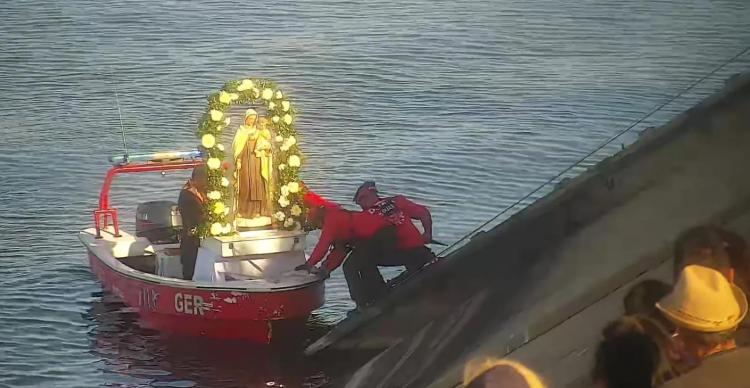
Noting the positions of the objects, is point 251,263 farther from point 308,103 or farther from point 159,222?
point 308,103

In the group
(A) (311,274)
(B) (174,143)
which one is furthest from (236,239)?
(B) (174,143)

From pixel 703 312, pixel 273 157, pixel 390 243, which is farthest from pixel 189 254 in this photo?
pixel 703 312

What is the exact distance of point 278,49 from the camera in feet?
73.1

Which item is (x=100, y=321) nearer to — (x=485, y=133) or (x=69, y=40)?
(x=485, y=133)

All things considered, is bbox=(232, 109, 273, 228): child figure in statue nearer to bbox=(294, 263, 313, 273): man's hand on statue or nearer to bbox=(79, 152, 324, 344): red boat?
bbox=(79, 152, 324, 344): red boat

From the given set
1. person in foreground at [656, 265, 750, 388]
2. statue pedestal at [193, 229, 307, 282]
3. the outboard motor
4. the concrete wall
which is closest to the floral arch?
statue pedestal at [193, 229, 307, 282]

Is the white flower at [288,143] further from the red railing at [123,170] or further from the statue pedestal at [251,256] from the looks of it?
the red railing at [123,170]

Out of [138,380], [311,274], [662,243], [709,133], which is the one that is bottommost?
[138,380]

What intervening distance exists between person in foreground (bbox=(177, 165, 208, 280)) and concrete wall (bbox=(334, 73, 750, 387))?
351 centimetres

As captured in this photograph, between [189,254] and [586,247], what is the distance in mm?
4919

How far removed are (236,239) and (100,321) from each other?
188 centimetres

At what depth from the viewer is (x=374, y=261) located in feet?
33.3

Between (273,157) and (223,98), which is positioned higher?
(223,98)

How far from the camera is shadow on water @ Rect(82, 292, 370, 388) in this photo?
33.3 feet
